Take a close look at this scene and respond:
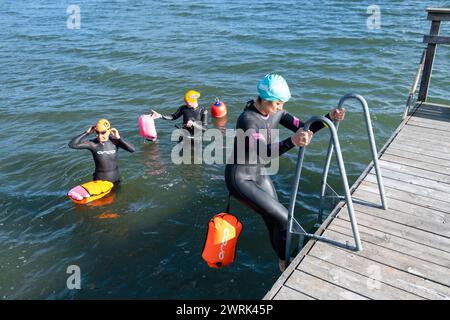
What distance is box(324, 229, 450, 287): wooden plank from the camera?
4984 millimetres

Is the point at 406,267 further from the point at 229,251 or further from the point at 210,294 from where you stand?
the point at 210,294

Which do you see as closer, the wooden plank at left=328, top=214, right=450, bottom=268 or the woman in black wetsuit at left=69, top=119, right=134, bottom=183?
the wooden plank at left=328, top=214, right=450, bottom=268

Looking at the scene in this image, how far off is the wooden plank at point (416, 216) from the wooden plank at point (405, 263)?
58 centimetres

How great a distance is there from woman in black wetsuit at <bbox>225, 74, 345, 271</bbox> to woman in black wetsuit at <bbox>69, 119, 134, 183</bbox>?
12.5 ft

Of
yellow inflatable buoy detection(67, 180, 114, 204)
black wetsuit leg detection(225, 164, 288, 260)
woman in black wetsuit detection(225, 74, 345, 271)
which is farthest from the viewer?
yellow inflatable buoy detection(67, 180, 114, 204)

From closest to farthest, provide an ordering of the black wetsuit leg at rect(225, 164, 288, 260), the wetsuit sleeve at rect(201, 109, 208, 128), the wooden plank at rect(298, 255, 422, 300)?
the wooden plank at rect(298, 255, 422, 300)
the black wetsuit leg at rect(225, 164, 288, 260)
the wetsuit sleeve at rect(201, 109, 208, 128)

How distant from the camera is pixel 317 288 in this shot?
4828 mm

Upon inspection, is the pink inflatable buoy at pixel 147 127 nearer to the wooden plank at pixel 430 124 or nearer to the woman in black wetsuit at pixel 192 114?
the woman in black wetsuit at pixel 192 114

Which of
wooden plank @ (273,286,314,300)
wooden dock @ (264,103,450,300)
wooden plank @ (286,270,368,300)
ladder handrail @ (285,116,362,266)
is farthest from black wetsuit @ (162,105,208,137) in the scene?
wooden plank @ (273,286,314,300)

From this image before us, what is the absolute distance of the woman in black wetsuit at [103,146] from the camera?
8.65 m

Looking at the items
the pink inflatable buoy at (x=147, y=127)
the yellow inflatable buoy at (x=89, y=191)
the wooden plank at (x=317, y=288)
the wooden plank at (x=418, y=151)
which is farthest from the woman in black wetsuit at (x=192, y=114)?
the wooden plank at (x=317, y=288)

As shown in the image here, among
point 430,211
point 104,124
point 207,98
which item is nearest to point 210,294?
point 430,211

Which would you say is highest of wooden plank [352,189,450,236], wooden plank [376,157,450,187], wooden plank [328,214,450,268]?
wooden plank [376,157,450,187]

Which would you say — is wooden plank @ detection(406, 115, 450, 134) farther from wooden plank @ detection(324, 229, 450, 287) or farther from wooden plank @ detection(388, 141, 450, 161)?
wooden plank @ detection(324, 229, 450, 287)
